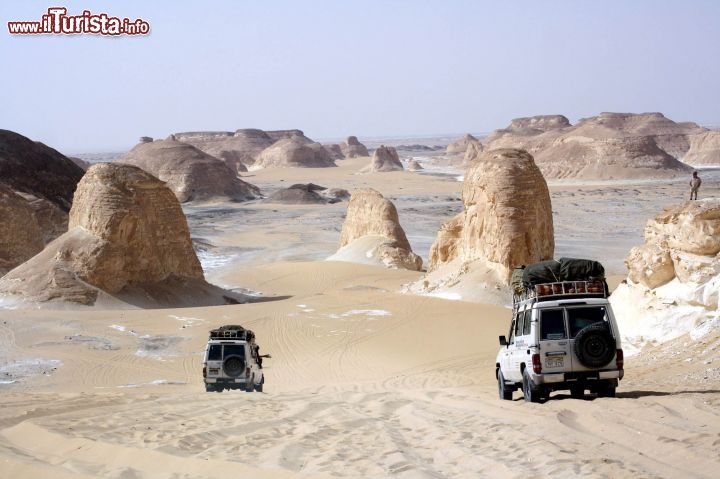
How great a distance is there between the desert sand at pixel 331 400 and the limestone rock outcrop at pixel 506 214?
6.32 feet

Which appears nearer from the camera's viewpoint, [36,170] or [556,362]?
[556,362]

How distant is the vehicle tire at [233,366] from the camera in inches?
650

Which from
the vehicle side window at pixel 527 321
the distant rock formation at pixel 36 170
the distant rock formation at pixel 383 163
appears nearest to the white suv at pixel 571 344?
the vehicle side window at pixel 527 321

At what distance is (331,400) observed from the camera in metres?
13.4

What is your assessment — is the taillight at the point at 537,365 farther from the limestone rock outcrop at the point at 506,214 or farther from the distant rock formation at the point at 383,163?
the distant rock formation at the point at 383,163

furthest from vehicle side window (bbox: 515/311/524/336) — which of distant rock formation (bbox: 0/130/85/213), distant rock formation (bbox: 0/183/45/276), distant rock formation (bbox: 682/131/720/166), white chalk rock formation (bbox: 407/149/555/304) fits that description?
distant rock formation (bbox: 682/131/720/166)

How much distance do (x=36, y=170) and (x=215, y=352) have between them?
44.5 metres

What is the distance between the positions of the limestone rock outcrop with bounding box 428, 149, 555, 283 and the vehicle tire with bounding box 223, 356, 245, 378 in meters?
13.5

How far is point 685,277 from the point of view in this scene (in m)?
16.3

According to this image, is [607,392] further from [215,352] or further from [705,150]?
[705,150]

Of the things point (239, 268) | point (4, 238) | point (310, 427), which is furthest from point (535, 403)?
point (239, 268)

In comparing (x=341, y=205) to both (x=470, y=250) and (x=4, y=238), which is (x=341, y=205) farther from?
(x=470, y=250)

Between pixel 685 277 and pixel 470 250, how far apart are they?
13.8m

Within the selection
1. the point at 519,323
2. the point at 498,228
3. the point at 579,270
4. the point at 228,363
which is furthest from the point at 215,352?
the point at 498,228
